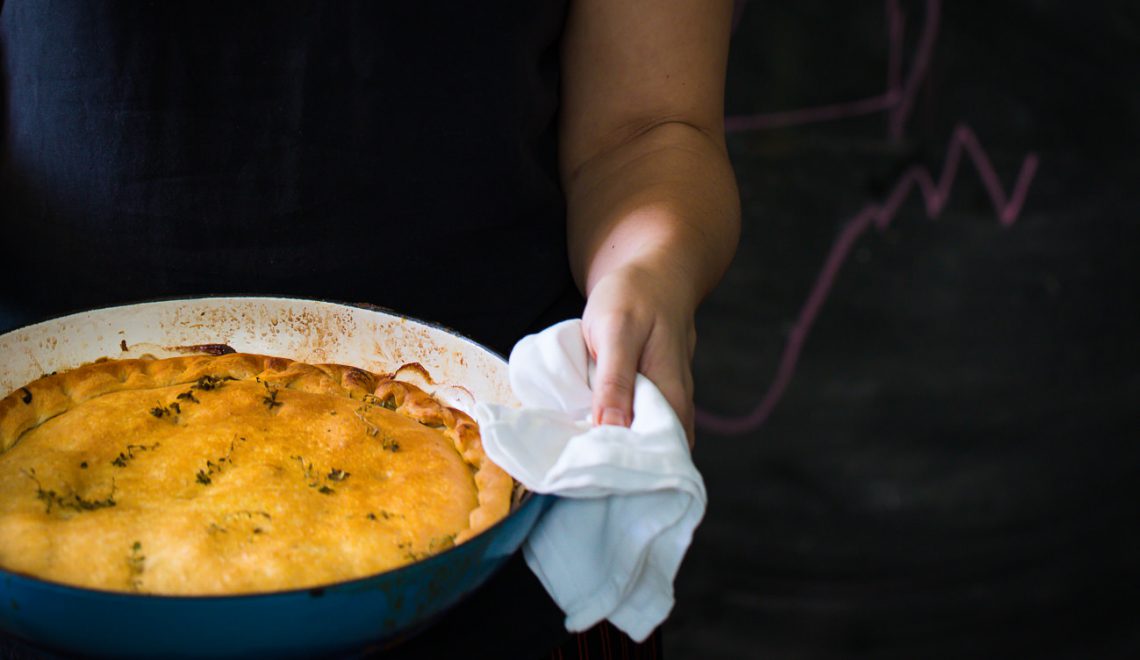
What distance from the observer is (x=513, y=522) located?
26.2 inches

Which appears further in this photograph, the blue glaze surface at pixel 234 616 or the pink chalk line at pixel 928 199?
the pink chalk line at pixel 928 199

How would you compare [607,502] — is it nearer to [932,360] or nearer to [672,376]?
[672,376]

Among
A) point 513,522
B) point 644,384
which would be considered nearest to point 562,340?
point 644,384

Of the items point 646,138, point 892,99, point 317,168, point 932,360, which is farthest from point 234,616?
point 932,360

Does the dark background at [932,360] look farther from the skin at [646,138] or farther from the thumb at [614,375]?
the thumb at [614,375]

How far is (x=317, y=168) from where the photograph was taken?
1.06m

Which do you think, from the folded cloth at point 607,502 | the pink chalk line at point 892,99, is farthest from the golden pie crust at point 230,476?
the pink chalk line at point 892,99

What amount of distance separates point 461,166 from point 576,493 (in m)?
0.50

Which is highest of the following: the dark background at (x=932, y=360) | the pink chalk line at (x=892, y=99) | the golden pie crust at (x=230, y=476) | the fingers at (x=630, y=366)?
the fingers at (x=630, y=366)

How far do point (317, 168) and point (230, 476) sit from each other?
0.38m

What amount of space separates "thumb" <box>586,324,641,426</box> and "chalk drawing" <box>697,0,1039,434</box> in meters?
1.66

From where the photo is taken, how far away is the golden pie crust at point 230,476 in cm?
69

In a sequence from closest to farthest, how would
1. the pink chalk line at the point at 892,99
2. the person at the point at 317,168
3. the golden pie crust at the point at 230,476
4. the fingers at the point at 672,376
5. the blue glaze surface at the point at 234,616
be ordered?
1. the blue glaze surface at the point at 234,616
2. the golden pie crust at the point at 230,476
3. the fingers at the point at 672,376
4. the person at the point at 317,168
5. the pink chalk line at the point at 892,99

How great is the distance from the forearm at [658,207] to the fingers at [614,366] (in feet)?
0.49
